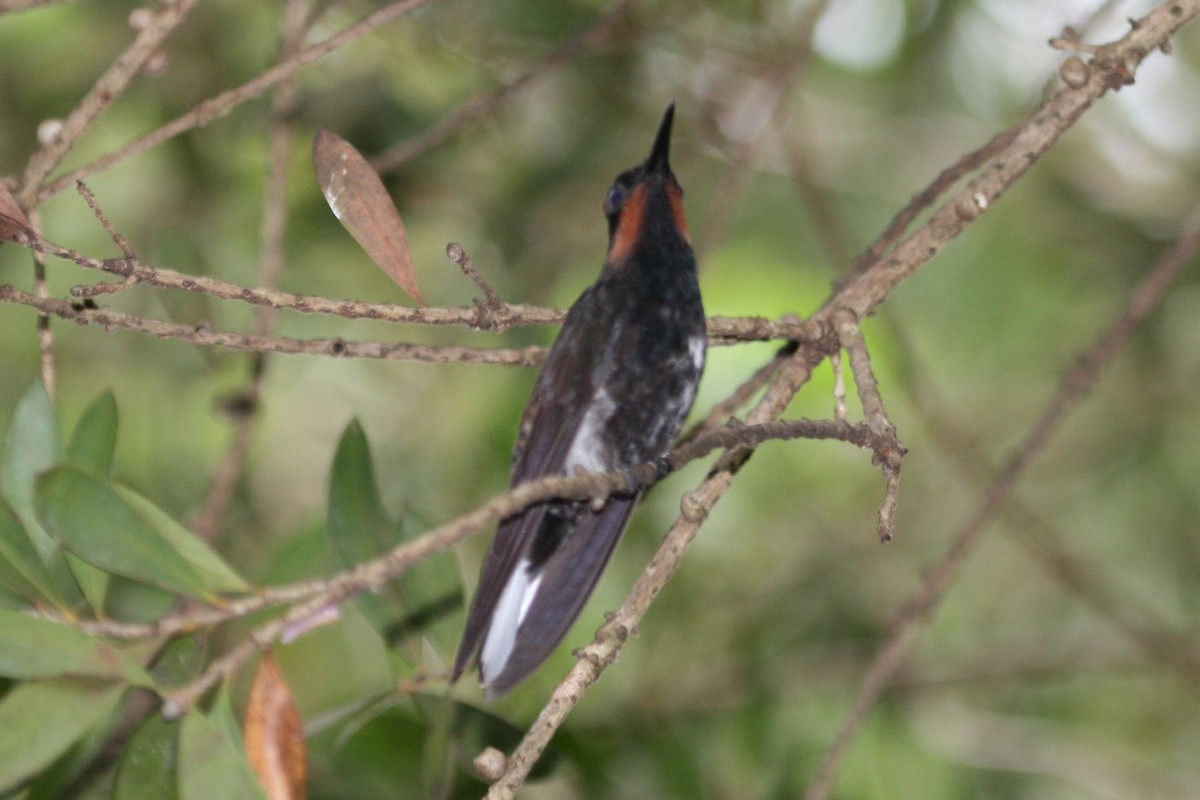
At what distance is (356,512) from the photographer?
81.5 inches

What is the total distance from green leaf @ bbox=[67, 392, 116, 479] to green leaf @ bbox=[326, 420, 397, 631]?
0.36 metres

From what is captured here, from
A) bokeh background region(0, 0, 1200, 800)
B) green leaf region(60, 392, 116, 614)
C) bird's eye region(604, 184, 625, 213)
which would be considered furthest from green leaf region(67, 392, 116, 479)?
bokeh background region(0, 0, 1200, 800)

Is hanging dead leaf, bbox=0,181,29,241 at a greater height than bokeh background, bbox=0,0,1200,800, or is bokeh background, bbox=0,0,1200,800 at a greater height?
bokeh background, bbox=0,0,1200,800

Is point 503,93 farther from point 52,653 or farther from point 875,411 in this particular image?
point 52,653

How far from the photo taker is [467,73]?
4.25 meters

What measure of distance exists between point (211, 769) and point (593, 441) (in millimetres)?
1251

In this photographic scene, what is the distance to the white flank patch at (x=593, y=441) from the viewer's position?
2529 mm

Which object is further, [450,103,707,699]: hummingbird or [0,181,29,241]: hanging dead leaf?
[450,103,707,699]: hummingbird

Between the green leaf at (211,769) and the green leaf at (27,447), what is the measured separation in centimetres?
47

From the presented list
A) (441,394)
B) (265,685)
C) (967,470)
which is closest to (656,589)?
(265,685)

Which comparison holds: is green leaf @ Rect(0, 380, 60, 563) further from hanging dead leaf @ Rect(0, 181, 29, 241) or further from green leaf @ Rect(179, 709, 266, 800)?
green leaf @ Rect(179, 709, 266, 800)

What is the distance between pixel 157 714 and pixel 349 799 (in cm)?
116

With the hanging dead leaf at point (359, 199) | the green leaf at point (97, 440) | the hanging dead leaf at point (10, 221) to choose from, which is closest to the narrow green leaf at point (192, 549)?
the green leaf at point (97, 440)

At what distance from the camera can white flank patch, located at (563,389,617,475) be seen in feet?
8.30
